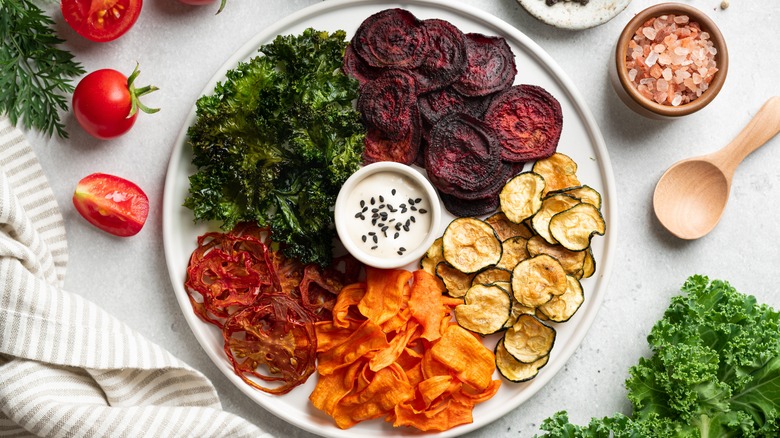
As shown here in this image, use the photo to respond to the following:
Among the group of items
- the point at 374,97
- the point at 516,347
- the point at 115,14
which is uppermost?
the point at 115,14

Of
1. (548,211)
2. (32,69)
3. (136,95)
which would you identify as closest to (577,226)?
(548,211)

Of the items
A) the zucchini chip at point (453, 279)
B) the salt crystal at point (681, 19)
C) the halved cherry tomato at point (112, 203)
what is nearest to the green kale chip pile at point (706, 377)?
the zucchini chip at point (453, 279)

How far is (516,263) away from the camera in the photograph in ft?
11.3

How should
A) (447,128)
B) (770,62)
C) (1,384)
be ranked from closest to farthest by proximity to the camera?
(1,384) < (447,128) < (770,62)

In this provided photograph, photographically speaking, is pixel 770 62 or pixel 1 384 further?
pixel 770 62

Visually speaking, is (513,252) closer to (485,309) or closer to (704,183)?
(485,309)

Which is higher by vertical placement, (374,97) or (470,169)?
(374,97)

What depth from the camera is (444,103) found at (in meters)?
3.37

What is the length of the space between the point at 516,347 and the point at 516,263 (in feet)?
1.33

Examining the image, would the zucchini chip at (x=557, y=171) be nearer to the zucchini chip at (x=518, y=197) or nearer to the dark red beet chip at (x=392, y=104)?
the zucchini chip at (x=518, y=197)

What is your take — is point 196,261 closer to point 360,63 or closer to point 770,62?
point 360,63

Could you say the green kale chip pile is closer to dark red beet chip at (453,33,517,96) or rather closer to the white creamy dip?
the white creamy dip

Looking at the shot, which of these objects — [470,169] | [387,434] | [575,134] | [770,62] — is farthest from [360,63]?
[770,62]

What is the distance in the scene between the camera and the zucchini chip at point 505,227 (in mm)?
3430
